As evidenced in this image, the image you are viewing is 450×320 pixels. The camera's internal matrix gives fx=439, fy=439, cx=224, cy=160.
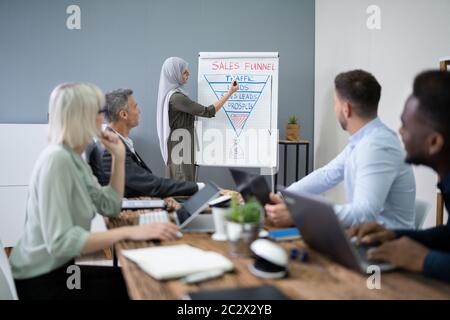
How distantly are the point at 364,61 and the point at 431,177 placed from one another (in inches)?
52.5

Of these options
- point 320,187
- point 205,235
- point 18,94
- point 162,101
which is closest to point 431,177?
point 320,187

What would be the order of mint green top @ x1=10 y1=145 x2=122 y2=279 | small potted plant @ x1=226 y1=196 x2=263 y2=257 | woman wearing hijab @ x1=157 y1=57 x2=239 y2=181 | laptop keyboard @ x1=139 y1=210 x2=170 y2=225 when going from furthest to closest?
woman wearing hijab @ x1=157 y1=57 x2=239 y2=181
laptop keyboard @ x1=139 y1=210 x2=170 y2=225
mint green top @ x1=10 y1=145 x2=122 y2=279
small potted plant @ x1=226 y1=196 x2=263 y2=257

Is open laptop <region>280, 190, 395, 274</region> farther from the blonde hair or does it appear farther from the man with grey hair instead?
the man with grey hair

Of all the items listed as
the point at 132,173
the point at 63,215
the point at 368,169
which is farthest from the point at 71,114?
the point at 368,169

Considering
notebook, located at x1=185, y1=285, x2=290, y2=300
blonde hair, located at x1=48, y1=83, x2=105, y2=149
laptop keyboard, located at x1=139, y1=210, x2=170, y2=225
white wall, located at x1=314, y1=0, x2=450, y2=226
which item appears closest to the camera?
notebook, located at x1=185, y1=285, x2=290, y2=300

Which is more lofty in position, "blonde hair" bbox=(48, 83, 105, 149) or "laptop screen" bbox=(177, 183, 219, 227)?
"blonde hair" bbox=(48, 83, 105, 149)

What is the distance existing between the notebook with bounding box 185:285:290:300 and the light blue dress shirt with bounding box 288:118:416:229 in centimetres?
57

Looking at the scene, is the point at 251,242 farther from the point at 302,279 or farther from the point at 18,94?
the point at 18,94

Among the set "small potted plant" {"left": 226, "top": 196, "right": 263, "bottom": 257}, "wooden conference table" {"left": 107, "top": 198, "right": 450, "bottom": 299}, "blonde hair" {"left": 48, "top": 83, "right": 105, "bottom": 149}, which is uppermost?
"blonde hair" {"left": 48, "top": 83, "right": 105, "bottom": 149}

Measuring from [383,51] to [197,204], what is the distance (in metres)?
2.49

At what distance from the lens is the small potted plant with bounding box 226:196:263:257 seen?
1.17 m

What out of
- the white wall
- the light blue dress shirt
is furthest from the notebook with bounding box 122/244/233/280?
the white wall

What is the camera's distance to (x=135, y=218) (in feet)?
5.60

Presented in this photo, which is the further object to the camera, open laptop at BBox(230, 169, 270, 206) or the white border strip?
the white border strip
